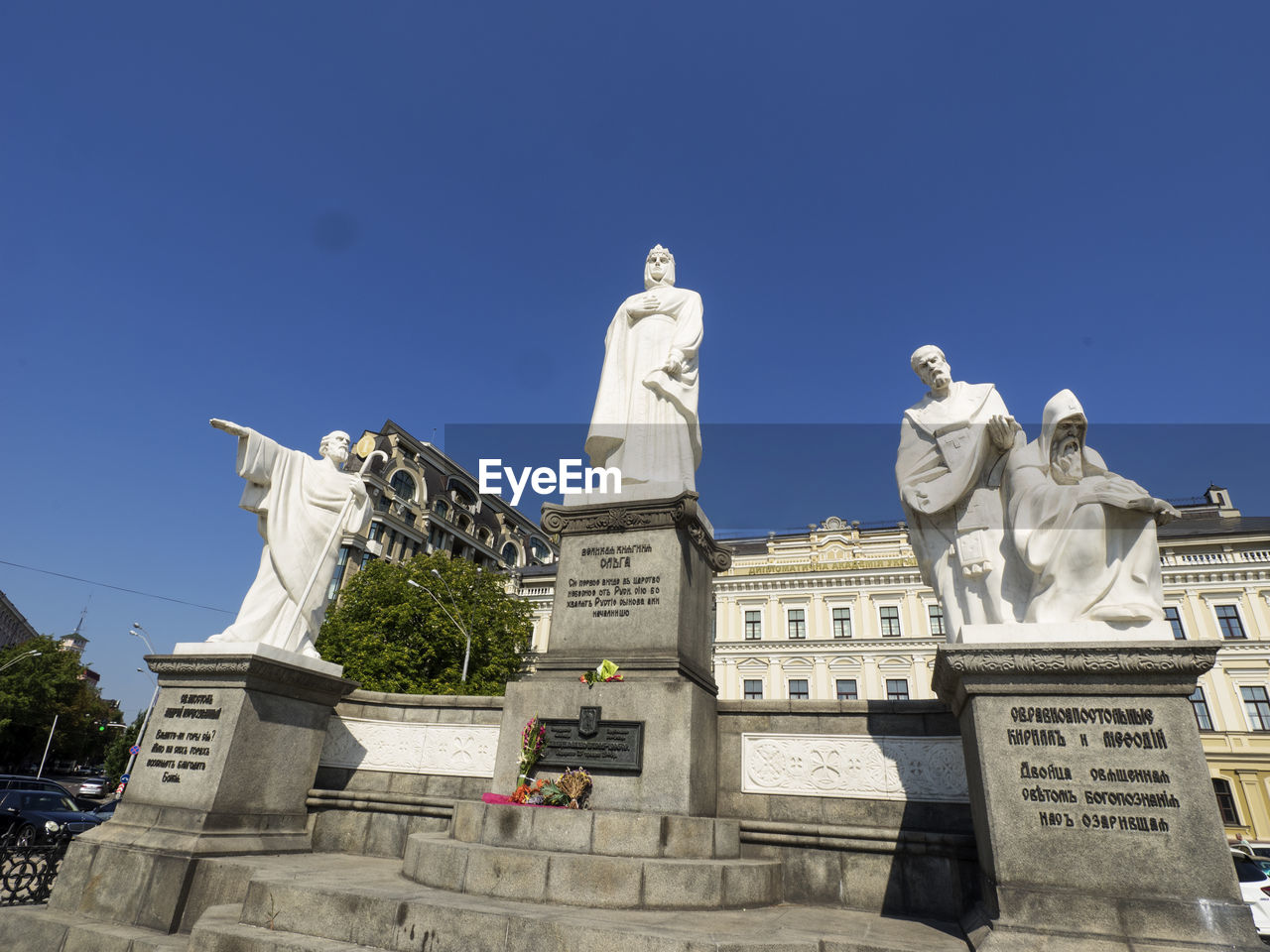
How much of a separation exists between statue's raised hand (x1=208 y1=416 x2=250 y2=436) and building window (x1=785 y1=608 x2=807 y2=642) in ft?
122

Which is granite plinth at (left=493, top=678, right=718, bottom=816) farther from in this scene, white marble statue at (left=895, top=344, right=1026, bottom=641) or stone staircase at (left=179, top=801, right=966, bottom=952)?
white marble statue at (left=895, top=344, right=1026, bottom=641)

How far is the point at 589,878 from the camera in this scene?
17.1 feet

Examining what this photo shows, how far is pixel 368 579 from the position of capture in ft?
118

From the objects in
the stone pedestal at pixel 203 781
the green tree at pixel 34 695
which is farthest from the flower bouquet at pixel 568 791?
the green tree at pixel 34 695

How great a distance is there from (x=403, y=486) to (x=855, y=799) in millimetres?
50068

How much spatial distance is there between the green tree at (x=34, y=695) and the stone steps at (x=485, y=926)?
59.6m

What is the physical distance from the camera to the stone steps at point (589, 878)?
5.18m

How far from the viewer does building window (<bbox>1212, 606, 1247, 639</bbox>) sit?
34219 mm

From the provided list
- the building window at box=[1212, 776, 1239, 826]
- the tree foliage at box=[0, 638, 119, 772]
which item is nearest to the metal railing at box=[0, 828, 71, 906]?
the building window at box=[1212, 776, 1239, 826]

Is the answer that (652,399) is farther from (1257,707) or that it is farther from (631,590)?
(1257,707)

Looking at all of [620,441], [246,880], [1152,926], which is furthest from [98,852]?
[1152,926]

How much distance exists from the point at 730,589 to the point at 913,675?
449 inches

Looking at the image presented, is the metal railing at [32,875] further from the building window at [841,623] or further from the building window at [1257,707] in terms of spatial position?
the building window at [1257,707]

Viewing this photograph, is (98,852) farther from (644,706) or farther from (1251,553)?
(1251,553)
